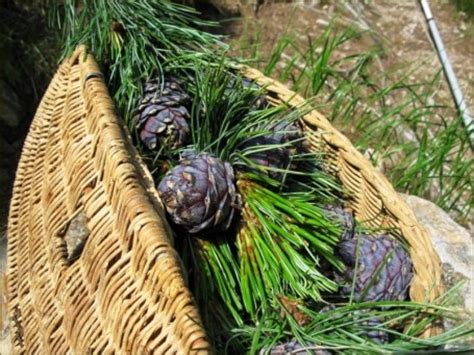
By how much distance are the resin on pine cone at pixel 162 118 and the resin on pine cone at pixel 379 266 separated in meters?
0.27

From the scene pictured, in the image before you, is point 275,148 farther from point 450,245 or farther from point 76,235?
point 450,245

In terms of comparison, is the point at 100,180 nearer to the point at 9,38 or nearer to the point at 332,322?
the point at 332,322

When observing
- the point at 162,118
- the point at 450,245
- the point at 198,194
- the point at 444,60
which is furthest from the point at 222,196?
the point at 444,60

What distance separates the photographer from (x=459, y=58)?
2.26m

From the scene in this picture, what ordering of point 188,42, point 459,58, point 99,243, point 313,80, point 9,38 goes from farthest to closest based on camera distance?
point 459,58 → point 9,38 → point 313,80 → point 188,42 → point 99,243

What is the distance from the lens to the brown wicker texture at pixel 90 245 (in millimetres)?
675

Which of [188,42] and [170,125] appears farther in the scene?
[188,42]

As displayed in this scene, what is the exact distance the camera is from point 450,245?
1.24m

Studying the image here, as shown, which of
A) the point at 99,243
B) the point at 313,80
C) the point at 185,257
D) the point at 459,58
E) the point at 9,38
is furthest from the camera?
the point at 459,58

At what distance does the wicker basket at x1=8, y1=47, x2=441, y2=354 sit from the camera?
2.23 ft

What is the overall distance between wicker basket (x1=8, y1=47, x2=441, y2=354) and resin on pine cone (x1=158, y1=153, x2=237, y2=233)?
46 millimetres

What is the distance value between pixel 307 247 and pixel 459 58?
154 centimetres

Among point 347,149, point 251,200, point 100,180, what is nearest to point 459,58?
point 347,149

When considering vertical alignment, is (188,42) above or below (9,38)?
above
